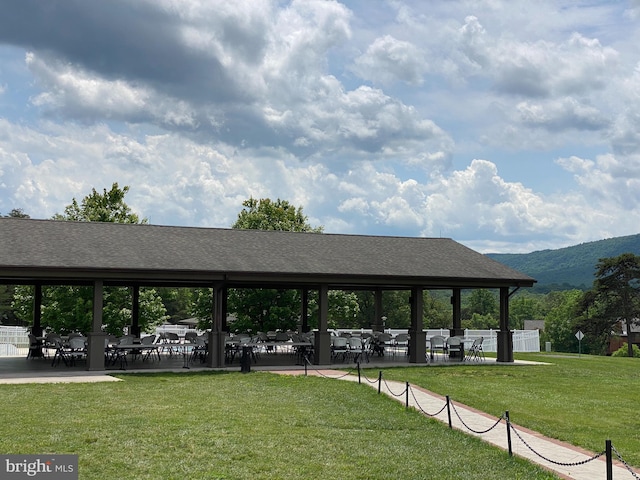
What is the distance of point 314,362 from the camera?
23922 mm

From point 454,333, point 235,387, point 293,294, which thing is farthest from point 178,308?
point 235,387

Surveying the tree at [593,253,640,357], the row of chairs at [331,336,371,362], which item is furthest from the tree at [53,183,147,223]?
the tree at [593,253,640,357]

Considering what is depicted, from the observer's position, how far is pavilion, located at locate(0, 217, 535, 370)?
20.9 metres

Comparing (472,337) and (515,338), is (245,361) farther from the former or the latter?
(515,338)

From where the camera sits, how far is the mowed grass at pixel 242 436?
884 cm

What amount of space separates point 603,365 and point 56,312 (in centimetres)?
2268

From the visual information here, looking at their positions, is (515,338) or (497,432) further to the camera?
(515,338)

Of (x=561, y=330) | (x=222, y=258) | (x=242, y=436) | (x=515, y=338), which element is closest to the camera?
(x=242, y=436)

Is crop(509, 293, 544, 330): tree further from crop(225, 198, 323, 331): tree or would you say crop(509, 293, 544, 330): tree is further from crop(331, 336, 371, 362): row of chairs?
crop(331, 336, 371, 362): row of chairs

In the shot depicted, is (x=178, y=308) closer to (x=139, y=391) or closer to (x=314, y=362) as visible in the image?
(x=314, y=362)

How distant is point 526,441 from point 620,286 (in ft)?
174

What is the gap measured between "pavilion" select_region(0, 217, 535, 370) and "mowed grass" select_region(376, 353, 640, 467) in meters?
3.10

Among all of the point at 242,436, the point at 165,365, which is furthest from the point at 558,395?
the point at 165,365

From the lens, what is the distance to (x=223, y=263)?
22641 mm
